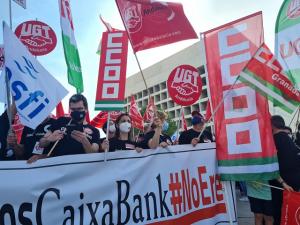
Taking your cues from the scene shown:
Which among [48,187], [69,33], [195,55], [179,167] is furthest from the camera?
[195,55]

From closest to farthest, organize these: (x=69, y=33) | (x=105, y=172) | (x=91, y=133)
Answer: (x=105, y=172)
(x=91, y=133)
(x=69, y=33)

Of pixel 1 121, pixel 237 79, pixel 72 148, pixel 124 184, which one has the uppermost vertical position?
pixel 237 79

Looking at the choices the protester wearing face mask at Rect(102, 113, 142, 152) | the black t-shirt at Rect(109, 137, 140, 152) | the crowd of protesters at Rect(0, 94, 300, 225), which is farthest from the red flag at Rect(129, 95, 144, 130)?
the black t-shirt at Rect(109, 137, 140, 152)

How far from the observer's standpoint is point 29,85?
11.2 ft

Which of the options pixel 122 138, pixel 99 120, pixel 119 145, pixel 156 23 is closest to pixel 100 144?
pixel 119 145

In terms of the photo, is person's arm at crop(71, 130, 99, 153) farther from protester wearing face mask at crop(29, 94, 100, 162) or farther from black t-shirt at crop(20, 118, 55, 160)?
black t-shirt at crop(20, 118, 55, 160)

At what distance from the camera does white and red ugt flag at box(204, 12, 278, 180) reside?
4277 mm

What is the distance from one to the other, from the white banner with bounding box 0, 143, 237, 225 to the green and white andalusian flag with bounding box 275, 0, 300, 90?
225 cm

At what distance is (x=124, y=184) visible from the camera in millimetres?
3766

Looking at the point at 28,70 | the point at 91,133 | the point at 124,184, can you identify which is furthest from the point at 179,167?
the point at 28,70

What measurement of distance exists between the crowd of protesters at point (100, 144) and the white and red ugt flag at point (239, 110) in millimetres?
390

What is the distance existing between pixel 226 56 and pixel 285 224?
2.19 meters

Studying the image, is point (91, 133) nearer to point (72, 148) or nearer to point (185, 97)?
point (72, 148)

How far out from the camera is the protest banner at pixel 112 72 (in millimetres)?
3906
